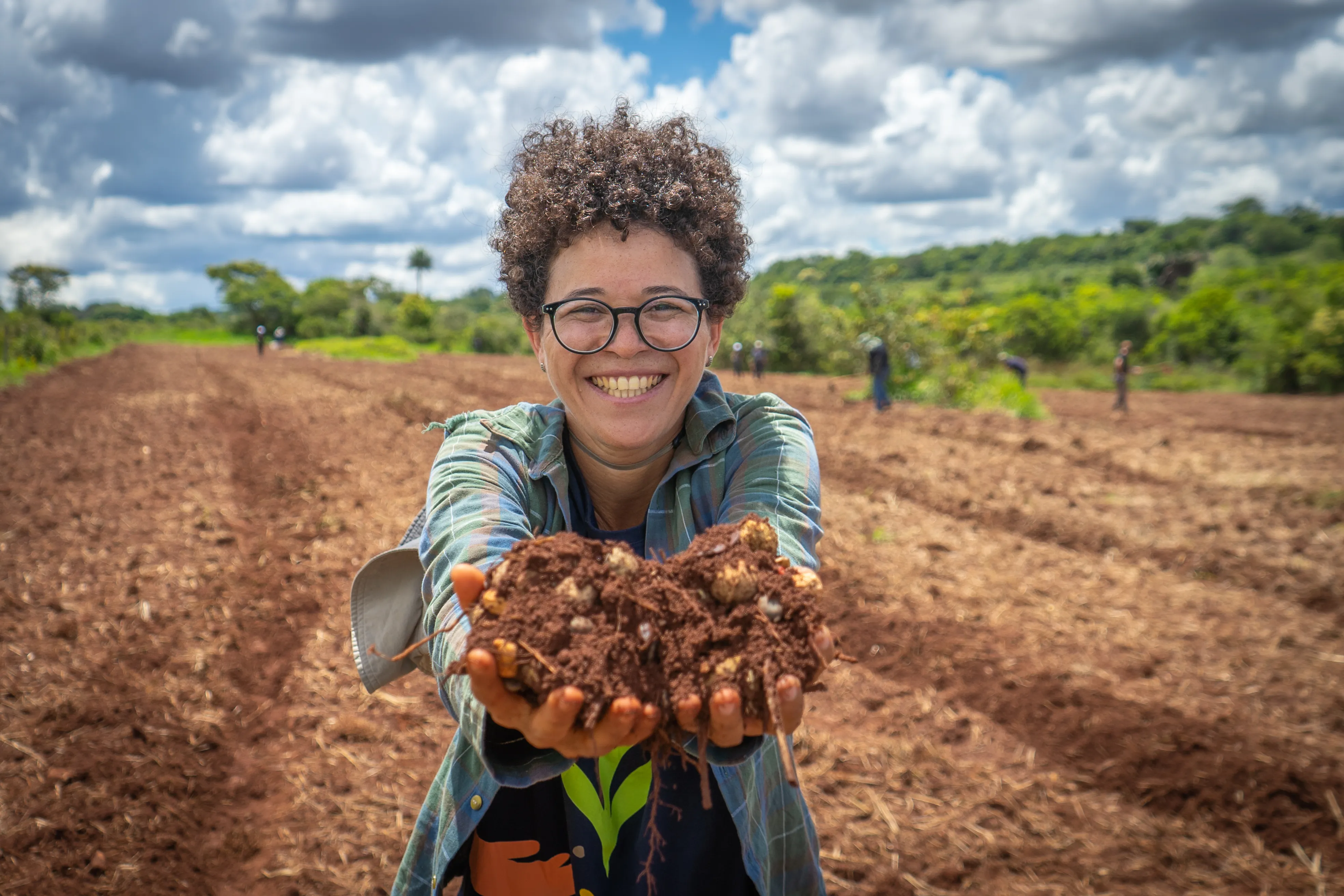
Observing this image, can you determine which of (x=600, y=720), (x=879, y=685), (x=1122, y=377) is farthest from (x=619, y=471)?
(x=1122, y=377)

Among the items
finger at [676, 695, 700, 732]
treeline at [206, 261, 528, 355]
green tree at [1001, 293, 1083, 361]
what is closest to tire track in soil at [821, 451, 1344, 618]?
finger at [676, 695, 700, 732]

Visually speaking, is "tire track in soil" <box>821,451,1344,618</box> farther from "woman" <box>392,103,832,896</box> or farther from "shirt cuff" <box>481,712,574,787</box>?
"shirt cuff" <box>481,712,574,787</box>

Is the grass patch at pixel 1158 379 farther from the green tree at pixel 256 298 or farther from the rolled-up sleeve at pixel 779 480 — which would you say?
the green tree at pixel 256 298

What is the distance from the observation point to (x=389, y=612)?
5.87 feet

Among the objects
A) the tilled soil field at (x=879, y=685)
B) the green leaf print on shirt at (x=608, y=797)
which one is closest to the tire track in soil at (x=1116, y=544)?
the tilled soil field at (x=879, y=685)

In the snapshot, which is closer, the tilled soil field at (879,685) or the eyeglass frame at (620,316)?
the eyeglass frame at (620,316)

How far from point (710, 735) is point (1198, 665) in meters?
4.95

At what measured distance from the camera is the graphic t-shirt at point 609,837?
1588mm

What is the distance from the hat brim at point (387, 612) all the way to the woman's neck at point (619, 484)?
0.41m

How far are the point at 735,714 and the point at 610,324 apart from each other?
800 mm

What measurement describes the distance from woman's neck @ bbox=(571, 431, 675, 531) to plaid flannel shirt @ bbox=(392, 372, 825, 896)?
2.4 inches

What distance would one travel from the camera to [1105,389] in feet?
84.9

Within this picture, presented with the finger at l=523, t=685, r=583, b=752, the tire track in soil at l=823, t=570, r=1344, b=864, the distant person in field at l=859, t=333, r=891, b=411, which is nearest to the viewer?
the finger at l=523, t=685, r=583, b=752

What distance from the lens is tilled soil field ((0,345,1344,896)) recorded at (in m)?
3.32
